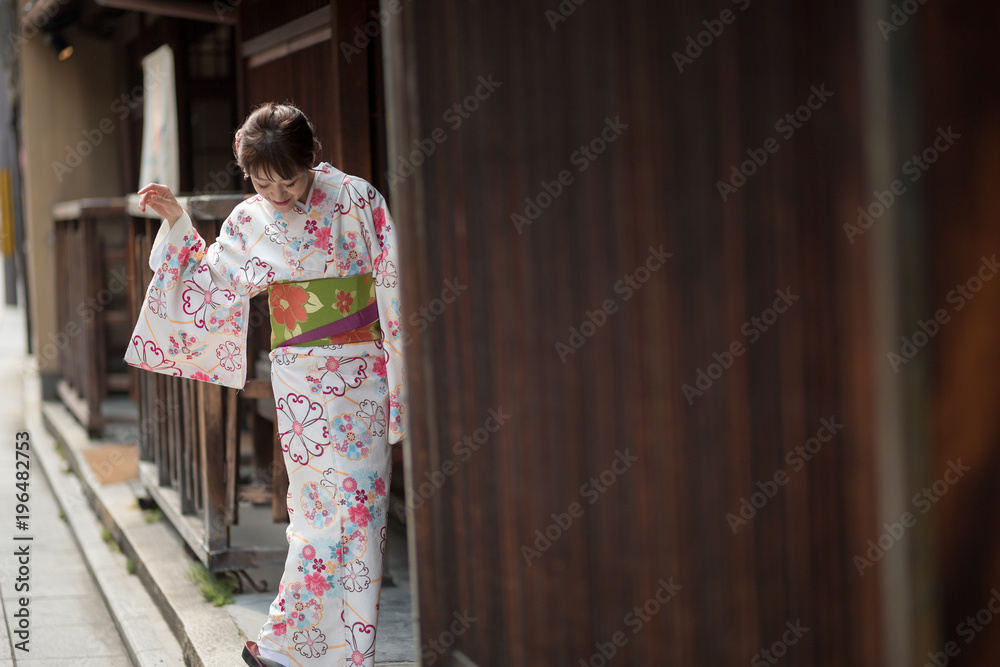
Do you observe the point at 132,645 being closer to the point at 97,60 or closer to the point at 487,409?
the point at 487,409

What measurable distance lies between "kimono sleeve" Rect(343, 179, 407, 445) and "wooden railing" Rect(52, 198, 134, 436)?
4426mm

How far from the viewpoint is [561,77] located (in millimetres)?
1975

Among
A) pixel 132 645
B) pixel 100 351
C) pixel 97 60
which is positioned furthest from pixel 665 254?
pixel 97 60

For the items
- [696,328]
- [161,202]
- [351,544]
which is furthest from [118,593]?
[696,328]

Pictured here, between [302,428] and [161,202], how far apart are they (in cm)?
84

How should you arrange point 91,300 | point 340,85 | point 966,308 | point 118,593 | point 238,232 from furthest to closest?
point 91,300 < point 118,593 < point 340,85 < point 238,232 < point 966,308

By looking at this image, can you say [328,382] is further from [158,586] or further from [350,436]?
[158,586]

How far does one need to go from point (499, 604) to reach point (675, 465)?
54cm

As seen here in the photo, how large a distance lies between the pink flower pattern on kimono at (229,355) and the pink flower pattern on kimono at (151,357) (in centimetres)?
15

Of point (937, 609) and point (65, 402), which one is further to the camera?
point (65, 402)

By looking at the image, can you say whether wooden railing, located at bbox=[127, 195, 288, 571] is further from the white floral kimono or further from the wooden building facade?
the wooden building facade

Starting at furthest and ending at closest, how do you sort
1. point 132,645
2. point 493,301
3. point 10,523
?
point 10,523 < point 132,645 < point 493,301

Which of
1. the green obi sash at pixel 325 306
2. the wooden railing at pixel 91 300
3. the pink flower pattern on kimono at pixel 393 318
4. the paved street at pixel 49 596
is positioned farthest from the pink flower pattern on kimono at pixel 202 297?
the wooden railing at pixel 91 300

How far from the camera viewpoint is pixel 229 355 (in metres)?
3.68
